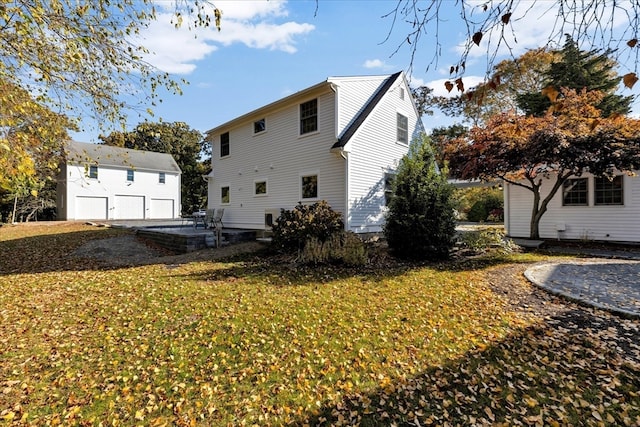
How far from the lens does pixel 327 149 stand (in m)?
11.4

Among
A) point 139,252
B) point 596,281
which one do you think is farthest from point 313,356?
point 139,252

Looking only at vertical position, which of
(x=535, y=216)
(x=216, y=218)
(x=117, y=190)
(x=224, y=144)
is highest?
(x=224, y=144)

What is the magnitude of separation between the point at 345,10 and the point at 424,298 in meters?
4.73

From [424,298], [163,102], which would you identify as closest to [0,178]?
[163,102]

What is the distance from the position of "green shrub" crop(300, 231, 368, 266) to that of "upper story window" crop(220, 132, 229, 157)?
930cm

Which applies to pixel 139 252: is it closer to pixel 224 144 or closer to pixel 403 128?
pixel 224 144

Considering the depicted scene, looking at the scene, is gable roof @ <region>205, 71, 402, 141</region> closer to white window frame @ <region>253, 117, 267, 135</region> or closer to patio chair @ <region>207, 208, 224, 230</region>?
white window frame @ <region>253, 117, 267, 135</region>

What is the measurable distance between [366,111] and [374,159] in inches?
71.8

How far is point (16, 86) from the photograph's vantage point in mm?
4492

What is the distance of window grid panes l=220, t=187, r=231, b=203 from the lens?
625 inches

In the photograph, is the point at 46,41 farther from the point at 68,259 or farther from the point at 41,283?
the point at 68,259

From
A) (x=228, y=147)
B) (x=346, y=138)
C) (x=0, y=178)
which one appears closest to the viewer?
(x=0, y=178)

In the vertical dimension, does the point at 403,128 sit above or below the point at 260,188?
above

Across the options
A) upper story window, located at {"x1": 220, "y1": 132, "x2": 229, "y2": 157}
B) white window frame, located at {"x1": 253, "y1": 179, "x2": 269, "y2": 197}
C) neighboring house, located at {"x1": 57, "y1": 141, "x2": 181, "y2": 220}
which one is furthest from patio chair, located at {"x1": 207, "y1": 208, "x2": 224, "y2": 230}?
neighboring house, located at {"x1": 57, "y1": 141, "x2": 181, "y2": 220}
